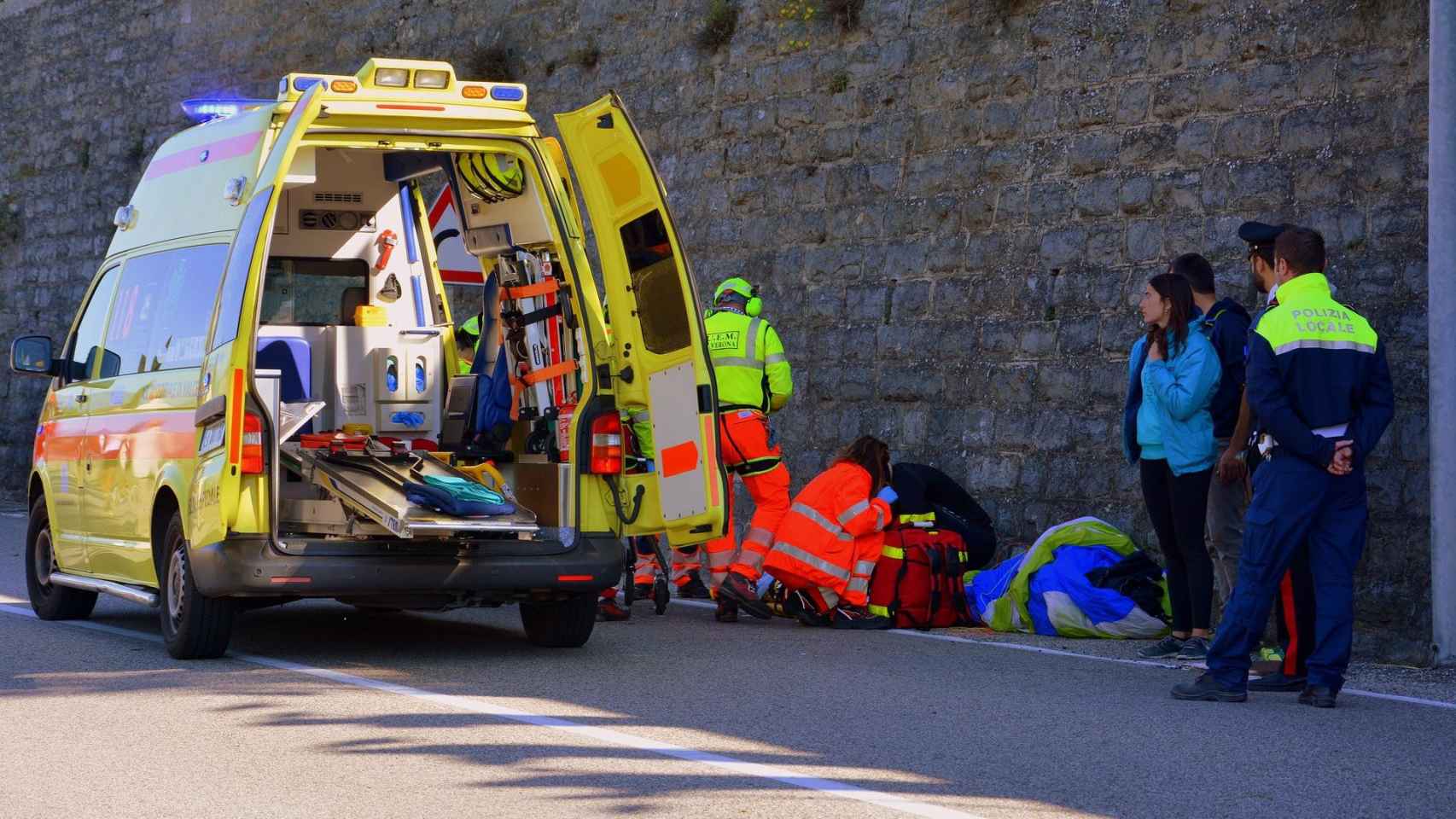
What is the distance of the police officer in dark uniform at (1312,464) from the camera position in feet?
23.3

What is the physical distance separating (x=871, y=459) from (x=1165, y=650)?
1993mm

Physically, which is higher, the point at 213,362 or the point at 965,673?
the point at 213,362

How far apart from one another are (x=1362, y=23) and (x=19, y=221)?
56.4 ft

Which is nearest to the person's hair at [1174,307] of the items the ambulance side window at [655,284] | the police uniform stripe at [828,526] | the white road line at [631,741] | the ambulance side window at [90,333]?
the police uniform stripe at [828,526]

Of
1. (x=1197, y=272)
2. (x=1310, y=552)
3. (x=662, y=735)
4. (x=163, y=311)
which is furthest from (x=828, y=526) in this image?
(x=662, y=735)

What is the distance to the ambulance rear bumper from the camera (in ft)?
24.4

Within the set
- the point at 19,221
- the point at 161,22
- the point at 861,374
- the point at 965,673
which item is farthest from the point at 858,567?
the point at 19,221

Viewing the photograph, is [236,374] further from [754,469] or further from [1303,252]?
[1303,252]

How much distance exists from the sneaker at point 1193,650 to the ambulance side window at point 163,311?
4.62 m

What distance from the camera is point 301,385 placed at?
9406 millimetres

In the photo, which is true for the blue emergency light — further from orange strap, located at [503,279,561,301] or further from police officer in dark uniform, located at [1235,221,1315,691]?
police officer in dark uniform, located at [1235,221,1315,691]

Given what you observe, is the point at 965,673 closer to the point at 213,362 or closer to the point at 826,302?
the point at 213,362

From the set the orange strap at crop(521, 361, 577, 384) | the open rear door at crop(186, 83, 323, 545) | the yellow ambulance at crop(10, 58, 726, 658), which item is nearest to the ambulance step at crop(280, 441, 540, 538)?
the yellow ambulance at crop(10, 58, 726, 658)

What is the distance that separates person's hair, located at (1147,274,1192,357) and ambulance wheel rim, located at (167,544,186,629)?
14.9 ft
